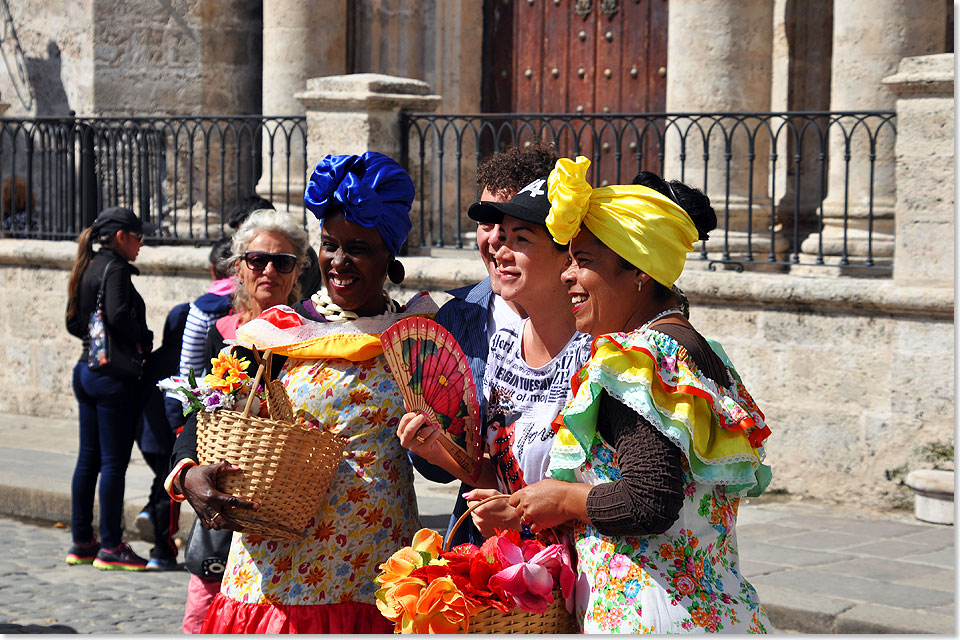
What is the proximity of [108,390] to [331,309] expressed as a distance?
3882mm

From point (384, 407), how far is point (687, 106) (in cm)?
688

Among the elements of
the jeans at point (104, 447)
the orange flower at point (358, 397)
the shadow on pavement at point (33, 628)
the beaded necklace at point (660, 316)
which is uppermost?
the beaded necklace at point (660, 316)

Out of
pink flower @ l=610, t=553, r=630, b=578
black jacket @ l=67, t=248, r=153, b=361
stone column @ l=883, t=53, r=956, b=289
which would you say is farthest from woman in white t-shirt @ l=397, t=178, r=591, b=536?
stone column @ l=883, t=53, r=956, b=289

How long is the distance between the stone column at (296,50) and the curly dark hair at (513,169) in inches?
338

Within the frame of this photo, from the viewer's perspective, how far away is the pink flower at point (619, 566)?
2.66m

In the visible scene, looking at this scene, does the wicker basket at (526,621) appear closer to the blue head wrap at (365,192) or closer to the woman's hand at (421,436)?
the woman's hand at (421,436)

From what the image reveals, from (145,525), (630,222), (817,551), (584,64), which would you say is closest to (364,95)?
(584,64)

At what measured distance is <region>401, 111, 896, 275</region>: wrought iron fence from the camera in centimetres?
891

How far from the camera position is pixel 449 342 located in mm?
3191

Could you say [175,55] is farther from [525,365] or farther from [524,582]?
[524,582]

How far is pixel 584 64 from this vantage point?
1209 cm

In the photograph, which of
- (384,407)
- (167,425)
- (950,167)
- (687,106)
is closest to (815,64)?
(687,106)

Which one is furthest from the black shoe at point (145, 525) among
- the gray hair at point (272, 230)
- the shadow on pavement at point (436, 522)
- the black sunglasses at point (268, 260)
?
the black sunglasses at point (268, 260)

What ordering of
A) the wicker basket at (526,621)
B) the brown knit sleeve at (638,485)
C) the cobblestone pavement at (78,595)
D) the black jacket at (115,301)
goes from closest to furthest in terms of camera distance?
the brown knit sleeve at (638,485) < the wicker basket at (526,621) < the cobblestone pavement at (78,595) < the black jacket at (115,301)
